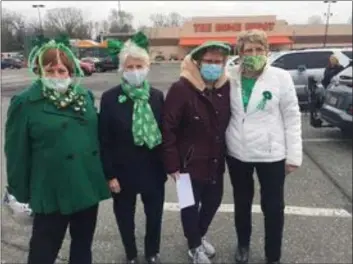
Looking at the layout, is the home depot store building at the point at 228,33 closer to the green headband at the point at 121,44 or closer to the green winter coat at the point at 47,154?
the green headband at the point at 121,44

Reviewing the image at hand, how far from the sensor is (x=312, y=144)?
788cm

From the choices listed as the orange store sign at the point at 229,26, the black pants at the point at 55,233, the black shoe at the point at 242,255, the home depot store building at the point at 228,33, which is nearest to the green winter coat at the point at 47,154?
the black pants at the point at 55,233

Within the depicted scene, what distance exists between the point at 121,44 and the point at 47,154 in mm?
947

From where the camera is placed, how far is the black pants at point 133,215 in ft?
10.6

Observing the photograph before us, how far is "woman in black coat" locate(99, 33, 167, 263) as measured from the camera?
297 centimetres

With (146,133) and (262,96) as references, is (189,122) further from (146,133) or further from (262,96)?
(262,96)

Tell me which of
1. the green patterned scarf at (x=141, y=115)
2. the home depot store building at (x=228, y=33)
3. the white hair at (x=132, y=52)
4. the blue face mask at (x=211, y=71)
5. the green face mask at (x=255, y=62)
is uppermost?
the white hair at (x=132, y=52)

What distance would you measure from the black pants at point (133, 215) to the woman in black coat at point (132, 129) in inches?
0.9

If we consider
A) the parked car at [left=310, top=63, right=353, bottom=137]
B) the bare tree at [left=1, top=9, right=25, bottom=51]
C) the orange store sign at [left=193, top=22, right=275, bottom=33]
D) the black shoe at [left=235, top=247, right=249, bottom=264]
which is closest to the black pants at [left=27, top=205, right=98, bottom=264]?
the bare tree at [left=1, top=9, right=25, bottom=51]

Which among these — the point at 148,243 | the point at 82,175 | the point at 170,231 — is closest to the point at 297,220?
the point at 170,231

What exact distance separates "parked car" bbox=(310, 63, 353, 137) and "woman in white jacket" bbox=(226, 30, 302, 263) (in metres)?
4.34

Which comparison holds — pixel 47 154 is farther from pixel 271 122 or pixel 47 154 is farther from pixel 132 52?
pixel 271 122

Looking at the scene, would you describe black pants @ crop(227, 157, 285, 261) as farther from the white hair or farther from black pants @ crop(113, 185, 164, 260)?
the white hair

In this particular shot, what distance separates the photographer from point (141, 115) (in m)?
2.98
